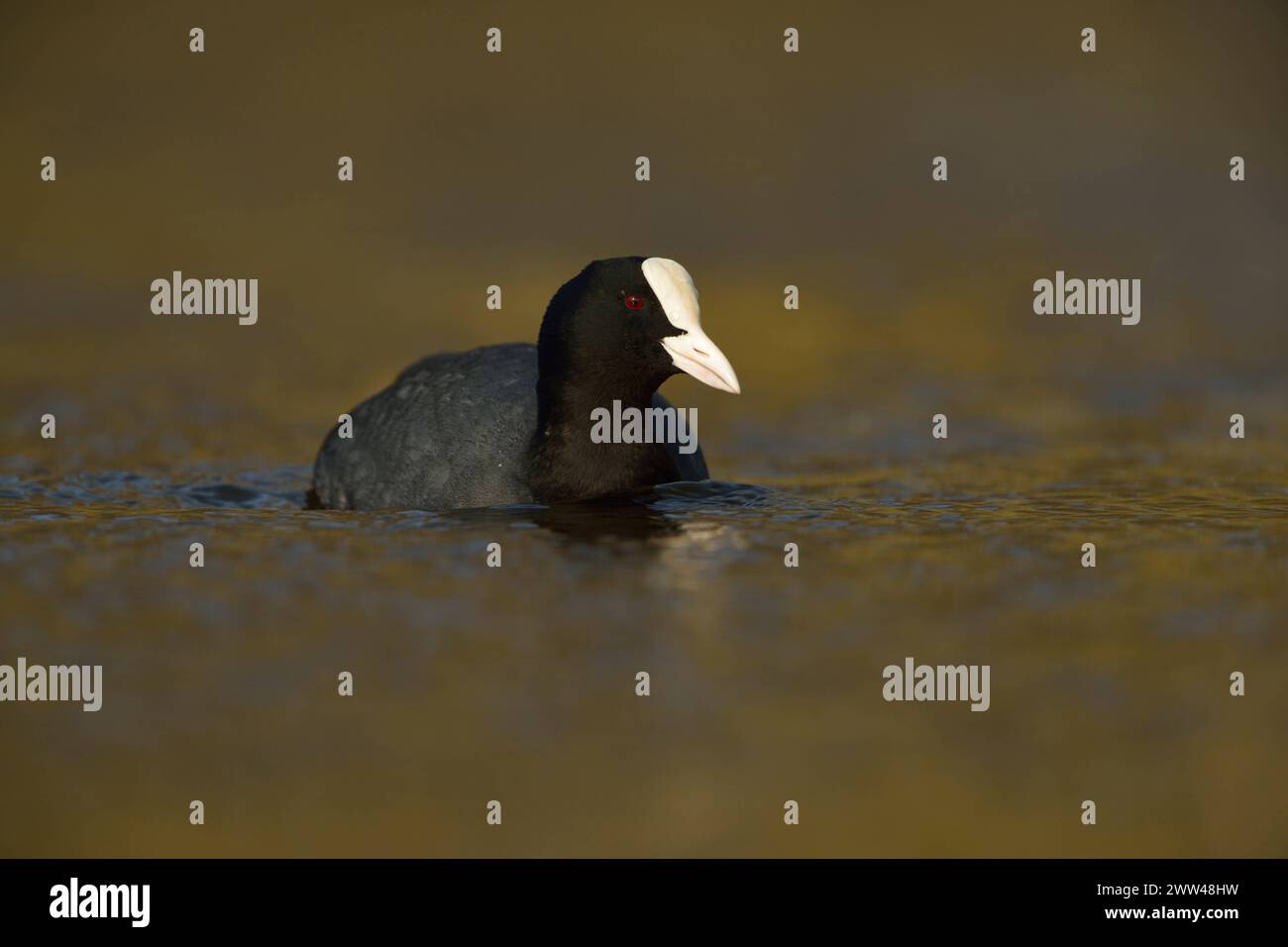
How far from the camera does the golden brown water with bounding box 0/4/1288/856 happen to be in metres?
6.06

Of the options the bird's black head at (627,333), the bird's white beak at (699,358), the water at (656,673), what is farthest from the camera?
the bird's black head at (627,333)

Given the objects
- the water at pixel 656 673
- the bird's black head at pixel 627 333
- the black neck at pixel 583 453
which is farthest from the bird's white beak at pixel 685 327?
the water at pixel 656 673

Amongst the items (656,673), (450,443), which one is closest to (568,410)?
(450,443)

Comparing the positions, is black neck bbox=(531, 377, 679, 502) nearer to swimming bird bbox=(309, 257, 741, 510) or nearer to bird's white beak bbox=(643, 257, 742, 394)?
swimming bird bbox=(309, 257, 741, 510)

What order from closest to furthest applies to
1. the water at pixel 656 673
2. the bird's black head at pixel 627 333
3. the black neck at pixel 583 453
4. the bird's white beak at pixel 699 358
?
the water at pixel 656 673, the bird's white beak at pixel 699 358, the bird's black head at pixel 627 333, the black neck at pixel 583 453

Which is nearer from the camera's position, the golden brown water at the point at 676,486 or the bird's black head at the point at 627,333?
the golden brown water at the point at 676,486

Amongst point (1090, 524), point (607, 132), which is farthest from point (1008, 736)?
point (607, 132)

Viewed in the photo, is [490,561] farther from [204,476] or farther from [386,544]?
[204,476]

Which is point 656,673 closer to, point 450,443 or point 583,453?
point 583,453

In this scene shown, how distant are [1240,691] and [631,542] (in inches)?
119

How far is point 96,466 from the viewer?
11.4 metres

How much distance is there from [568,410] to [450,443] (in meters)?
0.70

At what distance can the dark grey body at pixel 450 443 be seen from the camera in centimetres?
954

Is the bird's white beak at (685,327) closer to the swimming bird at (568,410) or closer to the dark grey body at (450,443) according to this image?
the swimming bird at (568,410)
